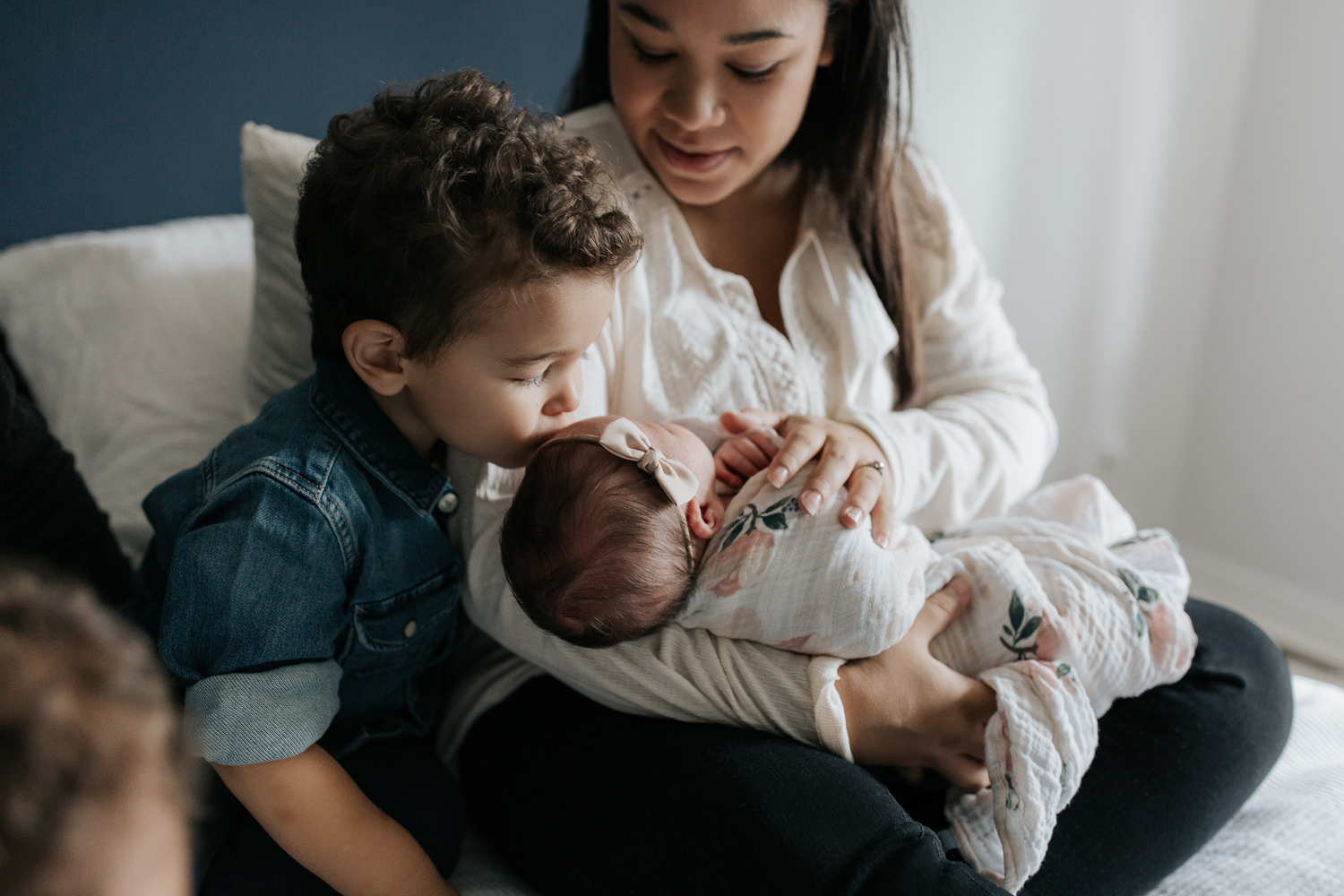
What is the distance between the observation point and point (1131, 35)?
1.99 meters

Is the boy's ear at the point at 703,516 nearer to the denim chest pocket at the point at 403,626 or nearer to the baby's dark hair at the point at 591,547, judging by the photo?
the baby's dark hair at the point at 591,547

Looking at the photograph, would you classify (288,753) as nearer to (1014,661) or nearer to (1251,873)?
(1014,661)

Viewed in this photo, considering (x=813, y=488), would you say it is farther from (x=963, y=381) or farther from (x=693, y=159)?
(x=963, y=381)

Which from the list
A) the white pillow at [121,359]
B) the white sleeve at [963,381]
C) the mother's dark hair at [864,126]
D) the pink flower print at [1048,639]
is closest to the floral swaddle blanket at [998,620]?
the pink flower print at [1048,639]

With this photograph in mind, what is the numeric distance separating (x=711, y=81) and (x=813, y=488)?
1.54 feet

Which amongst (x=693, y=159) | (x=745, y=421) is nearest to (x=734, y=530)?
(x=745, y=421)

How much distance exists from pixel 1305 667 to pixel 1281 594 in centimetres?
17

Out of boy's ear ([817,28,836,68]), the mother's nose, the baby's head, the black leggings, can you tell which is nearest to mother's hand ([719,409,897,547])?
the baby's head

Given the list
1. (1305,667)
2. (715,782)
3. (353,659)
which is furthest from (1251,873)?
(1305,667)

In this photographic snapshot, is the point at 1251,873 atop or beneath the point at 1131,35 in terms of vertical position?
beneath

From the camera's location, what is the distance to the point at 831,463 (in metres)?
0.92

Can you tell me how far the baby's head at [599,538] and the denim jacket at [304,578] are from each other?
0.11 m

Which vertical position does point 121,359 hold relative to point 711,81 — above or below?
below

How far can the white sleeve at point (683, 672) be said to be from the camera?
0.84 m
